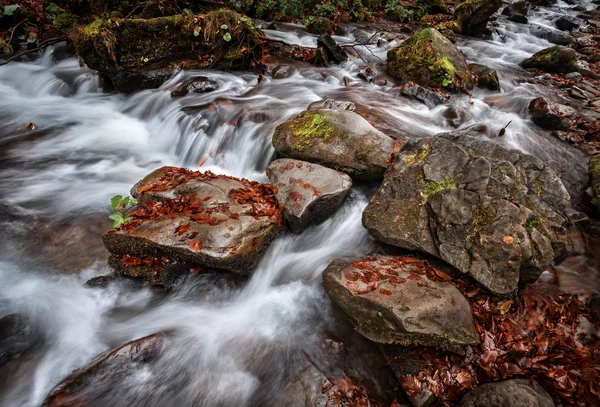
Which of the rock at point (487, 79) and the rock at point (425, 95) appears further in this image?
the rock at point (487, 79)

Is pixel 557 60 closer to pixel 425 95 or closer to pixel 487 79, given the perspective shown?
pixel 487 79

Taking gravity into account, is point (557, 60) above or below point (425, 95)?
above

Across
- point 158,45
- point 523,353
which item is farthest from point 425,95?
point 158,45

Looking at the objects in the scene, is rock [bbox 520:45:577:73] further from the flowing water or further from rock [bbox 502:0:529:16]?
rock [bbox 502:0:529:16]

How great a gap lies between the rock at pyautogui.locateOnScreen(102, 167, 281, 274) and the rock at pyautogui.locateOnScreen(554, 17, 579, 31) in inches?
776

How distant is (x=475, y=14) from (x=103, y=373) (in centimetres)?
1682

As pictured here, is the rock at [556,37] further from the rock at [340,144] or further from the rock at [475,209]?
the rock at [340,144]

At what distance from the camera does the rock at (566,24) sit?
16.0 m

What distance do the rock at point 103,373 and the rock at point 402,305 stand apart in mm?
2066

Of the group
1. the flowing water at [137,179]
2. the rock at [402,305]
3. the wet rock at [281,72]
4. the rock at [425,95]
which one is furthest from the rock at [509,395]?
the wet rock at [281,72]

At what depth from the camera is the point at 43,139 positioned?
696 centimetres

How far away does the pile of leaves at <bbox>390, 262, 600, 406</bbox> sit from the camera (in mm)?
3037

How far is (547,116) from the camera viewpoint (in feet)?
24.4

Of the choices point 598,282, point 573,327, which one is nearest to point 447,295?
point 573,327
